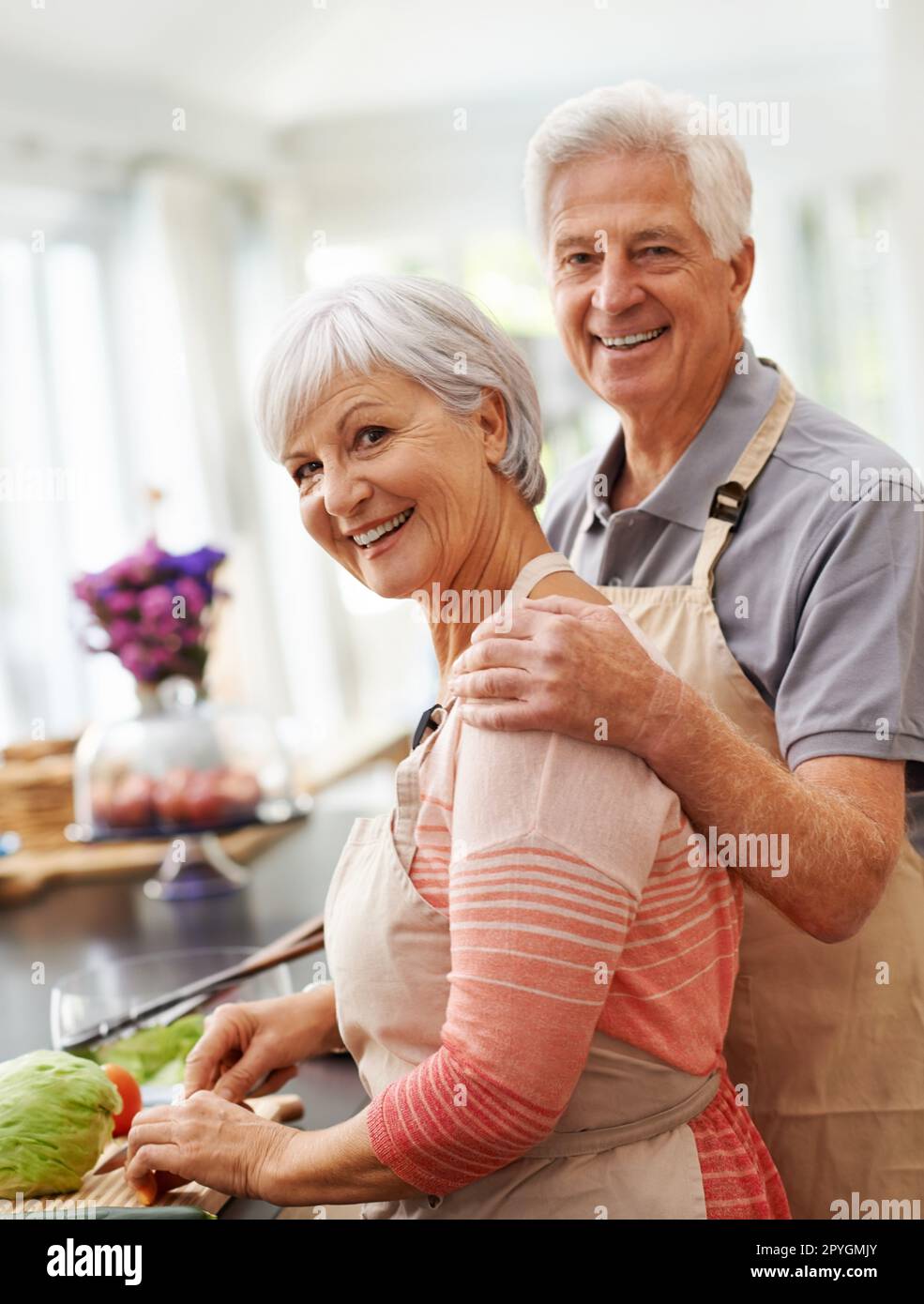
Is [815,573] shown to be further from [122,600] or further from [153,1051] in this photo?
[122,600]

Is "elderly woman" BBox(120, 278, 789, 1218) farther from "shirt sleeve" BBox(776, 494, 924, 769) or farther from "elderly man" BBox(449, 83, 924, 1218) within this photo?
"shirt sleeve" BBox(776, 494, 924, 769)

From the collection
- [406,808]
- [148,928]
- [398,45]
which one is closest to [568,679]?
[406,808]

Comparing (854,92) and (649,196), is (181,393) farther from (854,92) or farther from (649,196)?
(649,196)

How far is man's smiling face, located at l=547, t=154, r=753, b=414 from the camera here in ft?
4.69

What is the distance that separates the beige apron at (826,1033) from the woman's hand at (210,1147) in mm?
545

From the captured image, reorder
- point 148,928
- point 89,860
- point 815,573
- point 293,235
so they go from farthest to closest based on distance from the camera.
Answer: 1. point 293,235
2. point 89,860
3. point 148,928
4. point 815,573

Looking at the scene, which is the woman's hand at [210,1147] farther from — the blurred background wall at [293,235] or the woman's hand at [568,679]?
the blurred background wall at [293,235]

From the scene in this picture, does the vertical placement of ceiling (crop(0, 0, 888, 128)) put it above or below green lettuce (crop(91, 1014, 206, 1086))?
above

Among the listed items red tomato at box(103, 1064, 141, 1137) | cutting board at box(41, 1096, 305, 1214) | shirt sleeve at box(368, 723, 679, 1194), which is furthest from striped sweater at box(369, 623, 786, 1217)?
red tomato at box(103, 1064, 141, 1137)

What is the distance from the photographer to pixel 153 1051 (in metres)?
1.43

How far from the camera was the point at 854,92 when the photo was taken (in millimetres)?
6758

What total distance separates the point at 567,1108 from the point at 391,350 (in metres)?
0.62
